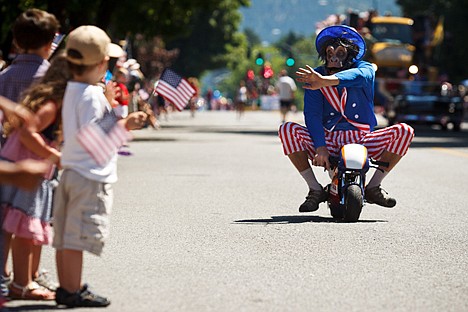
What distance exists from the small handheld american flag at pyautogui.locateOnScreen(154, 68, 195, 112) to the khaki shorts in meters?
2.30

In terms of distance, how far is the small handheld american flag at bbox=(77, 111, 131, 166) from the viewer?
6113 millimetres

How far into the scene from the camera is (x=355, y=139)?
11062 mm

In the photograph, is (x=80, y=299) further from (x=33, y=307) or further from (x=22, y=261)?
(x=22, y=261)

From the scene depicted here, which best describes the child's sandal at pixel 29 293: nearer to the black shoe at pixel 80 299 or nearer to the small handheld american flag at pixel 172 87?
the black shoe at pixel 80 299

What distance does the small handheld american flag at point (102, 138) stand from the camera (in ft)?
20.1

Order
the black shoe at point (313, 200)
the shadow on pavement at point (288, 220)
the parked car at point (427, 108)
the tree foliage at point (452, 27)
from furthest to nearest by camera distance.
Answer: the tree foliage at point (452, 27)
the parked car at point (427, 108)
the black shoe at point (313, 200)
the shadow on pavement at point (288, 220)

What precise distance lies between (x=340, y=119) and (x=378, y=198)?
0.78 meters

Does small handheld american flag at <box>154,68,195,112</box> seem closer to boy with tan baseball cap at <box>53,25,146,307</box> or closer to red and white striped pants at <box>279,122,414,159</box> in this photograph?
boy with tan baseball cap at <box>53,25,146,307</box>

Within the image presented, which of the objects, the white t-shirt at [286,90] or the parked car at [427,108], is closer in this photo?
the parked car at [427,108]

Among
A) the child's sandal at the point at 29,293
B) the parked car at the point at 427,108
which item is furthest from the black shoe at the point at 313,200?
the parked car at the point at 427,108

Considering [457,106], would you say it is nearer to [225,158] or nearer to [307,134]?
[225,158]

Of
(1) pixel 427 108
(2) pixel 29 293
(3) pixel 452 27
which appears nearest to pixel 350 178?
(2) pixel 29 293

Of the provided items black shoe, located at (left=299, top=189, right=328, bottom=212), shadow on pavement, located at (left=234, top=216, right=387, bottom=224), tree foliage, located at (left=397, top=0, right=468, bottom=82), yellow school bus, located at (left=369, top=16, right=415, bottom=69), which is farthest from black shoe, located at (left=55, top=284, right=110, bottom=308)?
tree foliage, located at (left=397, top=0, right=468, bottom=82)

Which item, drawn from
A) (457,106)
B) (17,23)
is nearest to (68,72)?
(17,23)
